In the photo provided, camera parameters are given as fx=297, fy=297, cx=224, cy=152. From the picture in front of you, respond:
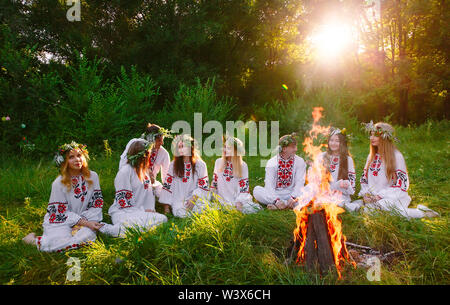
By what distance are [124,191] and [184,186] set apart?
1.15 m

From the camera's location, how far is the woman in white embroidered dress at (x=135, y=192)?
448 cm

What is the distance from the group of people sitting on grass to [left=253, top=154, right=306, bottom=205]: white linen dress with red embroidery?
2 cm

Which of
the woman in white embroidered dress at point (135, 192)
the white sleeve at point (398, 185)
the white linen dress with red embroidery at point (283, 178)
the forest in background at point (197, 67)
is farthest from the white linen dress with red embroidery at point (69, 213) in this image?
the white sleeve at point (398, 185)

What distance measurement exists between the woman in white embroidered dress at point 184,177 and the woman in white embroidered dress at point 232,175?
280 mm

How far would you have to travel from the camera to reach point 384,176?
201 inches

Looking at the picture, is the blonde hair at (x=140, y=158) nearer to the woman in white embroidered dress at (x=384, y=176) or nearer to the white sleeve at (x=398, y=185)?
the woman in white embroidered dress at (x=384, y=176)

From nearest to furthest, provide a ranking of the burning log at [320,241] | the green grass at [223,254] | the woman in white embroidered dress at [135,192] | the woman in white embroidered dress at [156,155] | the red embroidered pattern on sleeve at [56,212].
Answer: the green grass at [223,254] < the burning log at [320,241] < the red embroidered pattern on sleeve at [56,212] < the woman in white embroidered dress at [135,192] < the woman in white embroidered dress at [156,155]

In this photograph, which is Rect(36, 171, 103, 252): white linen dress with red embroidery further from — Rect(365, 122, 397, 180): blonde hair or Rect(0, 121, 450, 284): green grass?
Rect(365, 122, 397, 180): blonde hair

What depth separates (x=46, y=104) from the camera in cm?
882

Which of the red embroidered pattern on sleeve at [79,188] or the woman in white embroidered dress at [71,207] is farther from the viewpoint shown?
the red embroidered pattern on sleeve at [79,188]

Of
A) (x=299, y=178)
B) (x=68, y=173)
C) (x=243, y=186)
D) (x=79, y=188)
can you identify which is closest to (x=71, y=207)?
(x=79, y=188)

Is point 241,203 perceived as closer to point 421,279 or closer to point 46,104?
point 421,279

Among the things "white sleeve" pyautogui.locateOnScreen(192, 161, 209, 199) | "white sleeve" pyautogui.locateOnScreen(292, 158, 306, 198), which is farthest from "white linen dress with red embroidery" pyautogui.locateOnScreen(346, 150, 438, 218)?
"white sleeve" pyautogui.locateOnScreen(192, 161, 209, 199)
